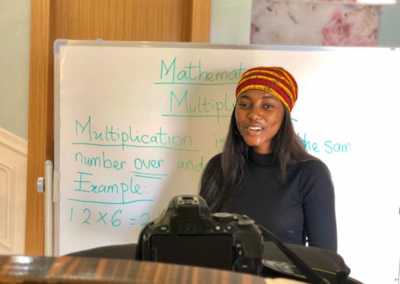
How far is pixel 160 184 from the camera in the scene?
1.60 meters

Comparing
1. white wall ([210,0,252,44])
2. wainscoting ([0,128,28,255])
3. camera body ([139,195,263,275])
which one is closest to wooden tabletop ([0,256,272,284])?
camera body ([139,195,263,275])

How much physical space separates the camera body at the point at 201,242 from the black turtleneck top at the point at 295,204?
0.76m

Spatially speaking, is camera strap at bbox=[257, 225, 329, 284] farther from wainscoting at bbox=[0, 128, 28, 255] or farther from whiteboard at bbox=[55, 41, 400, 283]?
wainscoting at bbox=[0, 128, 28, 255]

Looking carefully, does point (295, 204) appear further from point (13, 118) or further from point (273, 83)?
point (13, 118)

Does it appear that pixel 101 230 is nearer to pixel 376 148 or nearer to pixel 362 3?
pixel 376 148

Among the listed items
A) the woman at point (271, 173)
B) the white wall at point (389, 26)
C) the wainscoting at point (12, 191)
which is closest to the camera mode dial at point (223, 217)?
the woman at point (271, 173)

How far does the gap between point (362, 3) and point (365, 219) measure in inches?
39.8

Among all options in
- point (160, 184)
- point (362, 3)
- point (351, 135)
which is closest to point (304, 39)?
point (362, 3)

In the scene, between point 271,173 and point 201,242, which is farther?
point 271,173

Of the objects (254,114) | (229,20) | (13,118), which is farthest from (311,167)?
(13,118)

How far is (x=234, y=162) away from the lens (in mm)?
1318

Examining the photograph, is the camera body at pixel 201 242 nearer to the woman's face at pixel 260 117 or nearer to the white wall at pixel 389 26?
the woman's face at pixel 260 117

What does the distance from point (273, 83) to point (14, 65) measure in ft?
3.82

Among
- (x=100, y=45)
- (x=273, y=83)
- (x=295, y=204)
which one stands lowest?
(x=295, y=204)
